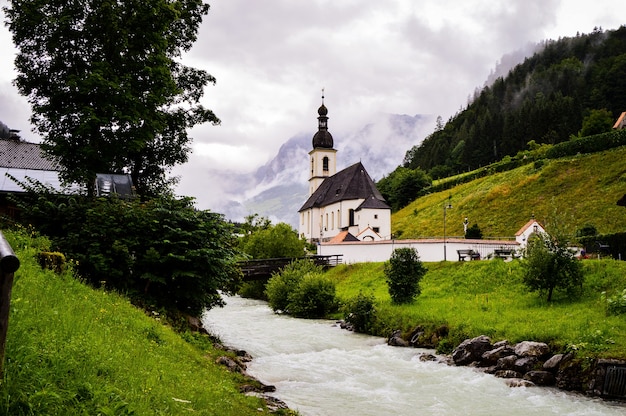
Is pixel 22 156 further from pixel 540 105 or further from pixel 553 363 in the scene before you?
pixel 540 105

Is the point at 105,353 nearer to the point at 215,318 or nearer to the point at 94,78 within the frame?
the point at 94,78

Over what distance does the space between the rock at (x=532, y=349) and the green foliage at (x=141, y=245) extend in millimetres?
9468

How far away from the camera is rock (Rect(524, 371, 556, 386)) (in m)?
14.5

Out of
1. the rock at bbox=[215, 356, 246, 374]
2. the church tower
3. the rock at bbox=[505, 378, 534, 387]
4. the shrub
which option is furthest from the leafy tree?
the church tower

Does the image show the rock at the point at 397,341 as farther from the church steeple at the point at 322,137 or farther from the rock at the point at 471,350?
the church steeple at the point at 322,137

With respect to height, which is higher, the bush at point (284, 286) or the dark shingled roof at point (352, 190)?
the dark shingled roof at point (352, 190)

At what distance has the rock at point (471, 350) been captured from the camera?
17.2 meters

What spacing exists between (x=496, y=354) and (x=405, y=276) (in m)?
9.84

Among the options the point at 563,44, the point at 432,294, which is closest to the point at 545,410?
the point at 432,294

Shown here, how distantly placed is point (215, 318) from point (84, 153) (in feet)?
43.5

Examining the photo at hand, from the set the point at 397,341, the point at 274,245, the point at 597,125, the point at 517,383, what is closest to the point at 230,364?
the point at 517,383

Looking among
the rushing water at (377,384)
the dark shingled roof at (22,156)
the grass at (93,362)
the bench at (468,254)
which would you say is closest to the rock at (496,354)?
the rushing water at (377,384)

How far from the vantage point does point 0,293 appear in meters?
3.94

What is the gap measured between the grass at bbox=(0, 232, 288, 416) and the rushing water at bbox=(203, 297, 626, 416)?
2363 millimetres
